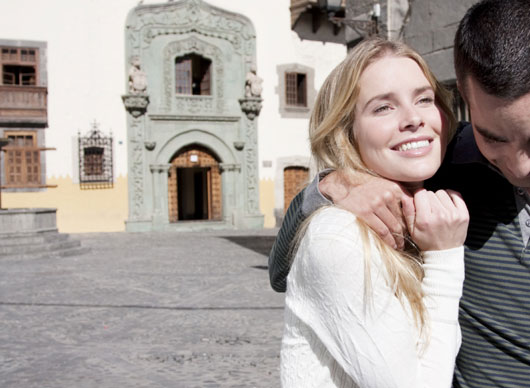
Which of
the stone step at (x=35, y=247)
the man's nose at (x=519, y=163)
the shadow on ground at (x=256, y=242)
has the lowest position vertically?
the shadow on ground at (x=256, y=242)

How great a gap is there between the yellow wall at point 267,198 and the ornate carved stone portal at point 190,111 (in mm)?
276

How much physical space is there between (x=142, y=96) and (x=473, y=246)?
21582 millimetres

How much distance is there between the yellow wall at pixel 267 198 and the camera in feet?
79.2

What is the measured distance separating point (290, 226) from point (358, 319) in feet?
1.31

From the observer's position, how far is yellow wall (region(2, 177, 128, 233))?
21484mm

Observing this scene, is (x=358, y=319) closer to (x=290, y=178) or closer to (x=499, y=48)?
(x=499, y=48)

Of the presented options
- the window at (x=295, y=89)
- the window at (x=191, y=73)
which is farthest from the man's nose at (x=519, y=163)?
the window at (x=295, y=89)

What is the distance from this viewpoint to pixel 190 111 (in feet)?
76.4

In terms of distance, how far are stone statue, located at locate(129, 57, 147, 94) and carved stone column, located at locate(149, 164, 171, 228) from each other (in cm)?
268

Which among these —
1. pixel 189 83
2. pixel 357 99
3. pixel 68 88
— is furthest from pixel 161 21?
pixel 357 99

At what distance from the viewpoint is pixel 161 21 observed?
902 inches

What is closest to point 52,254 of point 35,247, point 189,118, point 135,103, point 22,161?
point 35,247

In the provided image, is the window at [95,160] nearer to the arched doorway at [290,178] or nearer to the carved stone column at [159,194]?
the carved stone column at [159,194]

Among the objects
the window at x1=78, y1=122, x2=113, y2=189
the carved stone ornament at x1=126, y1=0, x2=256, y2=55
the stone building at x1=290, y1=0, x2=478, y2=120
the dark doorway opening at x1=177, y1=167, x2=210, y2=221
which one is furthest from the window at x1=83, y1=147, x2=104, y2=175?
the stone building at x1=290, y1=0, x2=478, y2=120
